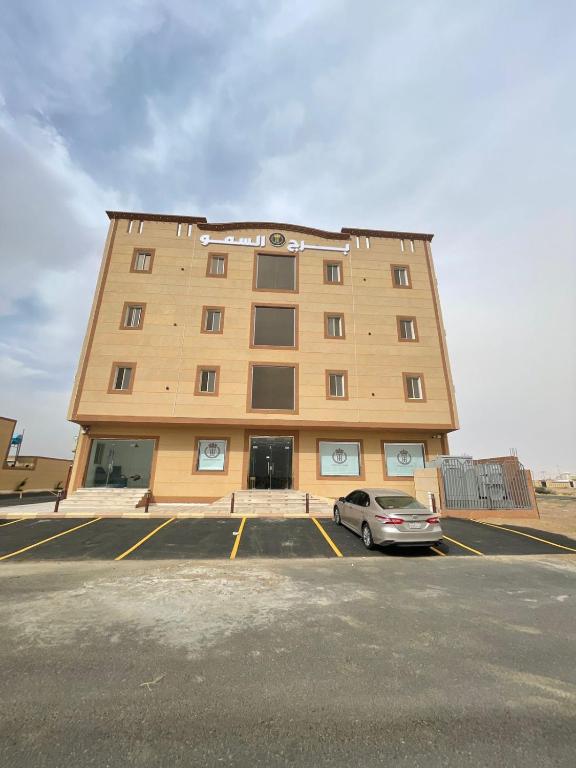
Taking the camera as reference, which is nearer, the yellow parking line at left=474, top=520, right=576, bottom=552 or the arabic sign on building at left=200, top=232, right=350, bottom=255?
the yellow parking line at left=474, top=520, right=576, bottom=552

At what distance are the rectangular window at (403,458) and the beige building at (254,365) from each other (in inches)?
3.6

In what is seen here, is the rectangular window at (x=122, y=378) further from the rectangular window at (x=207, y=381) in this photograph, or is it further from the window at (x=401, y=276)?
the window at (x=401, y=276)

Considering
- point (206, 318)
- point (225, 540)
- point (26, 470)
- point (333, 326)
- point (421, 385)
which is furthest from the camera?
point (26, 470)

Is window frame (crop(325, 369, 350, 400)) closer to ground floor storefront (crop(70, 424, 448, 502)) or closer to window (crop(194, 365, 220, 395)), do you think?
ground floor storefront (crop(70, 424, 448, 502))

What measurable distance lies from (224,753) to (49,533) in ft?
41.8

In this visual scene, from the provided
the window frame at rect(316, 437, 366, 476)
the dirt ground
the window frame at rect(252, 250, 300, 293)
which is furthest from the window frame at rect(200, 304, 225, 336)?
the dirt ground

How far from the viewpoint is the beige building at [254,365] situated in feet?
65.9

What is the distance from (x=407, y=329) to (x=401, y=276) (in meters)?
4.34

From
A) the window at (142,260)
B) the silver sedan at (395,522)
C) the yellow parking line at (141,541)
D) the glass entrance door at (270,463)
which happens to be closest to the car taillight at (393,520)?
the silver sedan at (395,522)

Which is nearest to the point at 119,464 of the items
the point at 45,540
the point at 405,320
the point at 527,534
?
the point at 45,540

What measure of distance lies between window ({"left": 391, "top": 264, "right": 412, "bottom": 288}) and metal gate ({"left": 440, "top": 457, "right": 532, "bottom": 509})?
13537 millimetres

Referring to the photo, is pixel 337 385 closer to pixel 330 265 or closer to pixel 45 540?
pixel 330 265

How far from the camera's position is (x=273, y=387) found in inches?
827

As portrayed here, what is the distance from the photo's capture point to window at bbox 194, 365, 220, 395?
20.6 m
